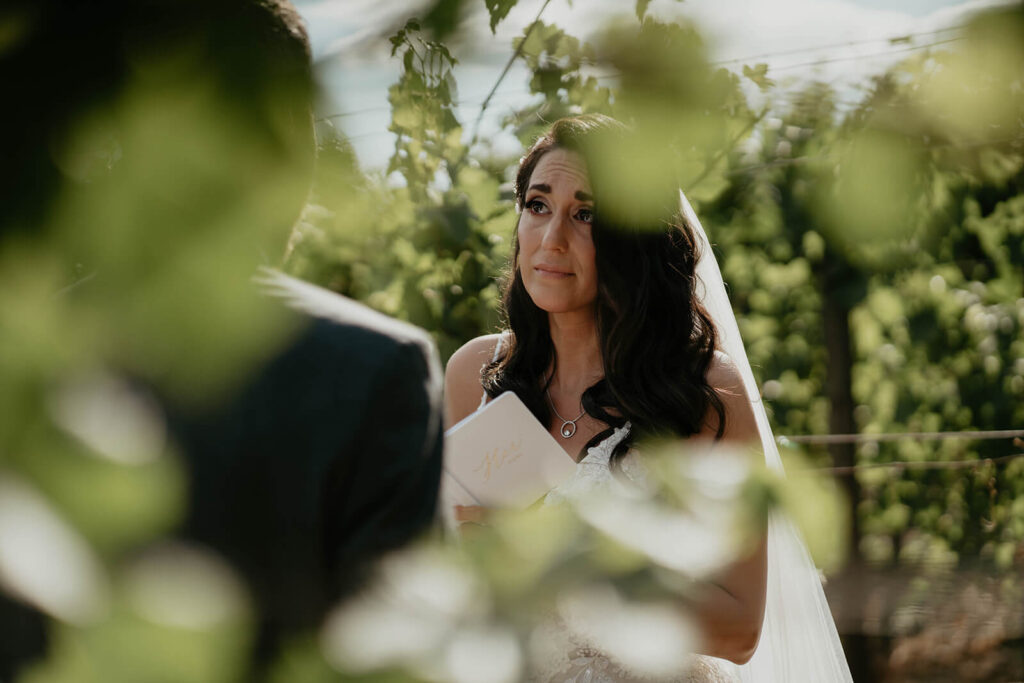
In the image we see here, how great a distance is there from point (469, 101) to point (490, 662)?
10.7 inches

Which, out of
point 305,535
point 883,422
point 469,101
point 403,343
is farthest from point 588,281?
point 883,422

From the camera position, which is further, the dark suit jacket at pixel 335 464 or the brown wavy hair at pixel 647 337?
the brown wavy hair at pixel 647 337

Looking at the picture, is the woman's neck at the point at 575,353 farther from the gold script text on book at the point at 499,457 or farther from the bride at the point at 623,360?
the gold script text on book at the point at 499,457

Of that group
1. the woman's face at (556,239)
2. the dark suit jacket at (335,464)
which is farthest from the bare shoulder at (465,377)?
the dark suit jacket at (335,464)

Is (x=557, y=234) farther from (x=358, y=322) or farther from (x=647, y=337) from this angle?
(x=358, y=322)

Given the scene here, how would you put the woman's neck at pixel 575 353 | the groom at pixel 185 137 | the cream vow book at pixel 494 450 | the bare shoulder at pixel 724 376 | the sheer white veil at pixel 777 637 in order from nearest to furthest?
1. the groom at pixel 185 137
2. the cream vow book at pixel 494 450
3. the sheer white veil at pixel 777 637
4. the bare shoulder at pixel 724 376
5. the woman's neck at pixel 575 353

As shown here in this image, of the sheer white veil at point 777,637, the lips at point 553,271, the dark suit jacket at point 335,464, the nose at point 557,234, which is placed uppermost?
the dark suit jacket at point 335,464

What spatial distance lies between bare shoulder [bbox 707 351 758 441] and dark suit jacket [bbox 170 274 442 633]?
1645 mm

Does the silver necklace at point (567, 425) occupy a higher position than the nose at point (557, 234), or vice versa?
the nose at point (557, 234)

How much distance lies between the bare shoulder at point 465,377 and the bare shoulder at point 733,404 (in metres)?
0.84

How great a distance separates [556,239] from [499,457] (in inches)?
27.0

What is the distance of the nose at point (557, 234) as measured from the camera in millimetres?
2574

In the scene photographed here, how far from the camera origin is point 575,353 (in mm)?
2891

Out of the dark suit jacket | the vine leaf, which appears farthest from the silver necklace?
the vine leaf
